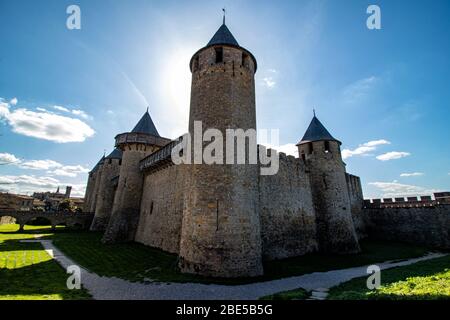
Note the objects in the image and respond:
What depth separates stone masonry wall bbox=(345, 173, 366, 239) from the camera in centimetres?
2338

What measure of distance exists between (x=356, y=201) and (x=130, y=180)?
76.2 feet

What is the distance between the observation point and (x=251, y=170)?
1112 centimetres

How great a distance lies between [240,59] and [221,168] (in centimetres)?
599

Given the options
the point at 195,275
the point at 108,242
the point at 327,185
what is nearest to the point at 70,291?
the point at 195,275

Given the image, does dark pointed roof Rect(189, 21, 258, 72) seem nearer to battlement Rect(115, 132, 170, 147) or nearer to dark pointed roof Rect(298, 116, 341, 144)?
dark pointed roof Rect(298, 116, 341, 144)

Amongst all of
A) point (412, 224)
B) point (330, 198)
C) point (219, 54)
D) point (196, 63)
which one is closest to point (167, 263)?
point (196, 63)

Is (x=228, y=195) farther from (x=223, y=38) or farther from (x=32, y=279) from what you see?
(x=223, y=38)

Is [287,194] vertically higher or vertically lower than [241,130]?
lower

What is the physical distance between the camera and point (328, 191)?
18.0m

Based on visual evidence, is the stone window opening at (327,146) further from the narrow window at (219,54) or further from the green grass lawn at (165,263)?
the narrow window at (219,54)

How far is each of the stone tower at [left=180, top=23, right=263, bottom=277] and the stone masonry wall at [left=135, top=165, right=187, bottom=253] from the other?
3.37 m

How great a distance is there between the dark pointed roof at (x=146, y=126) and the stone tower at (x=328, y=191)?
13897mm
